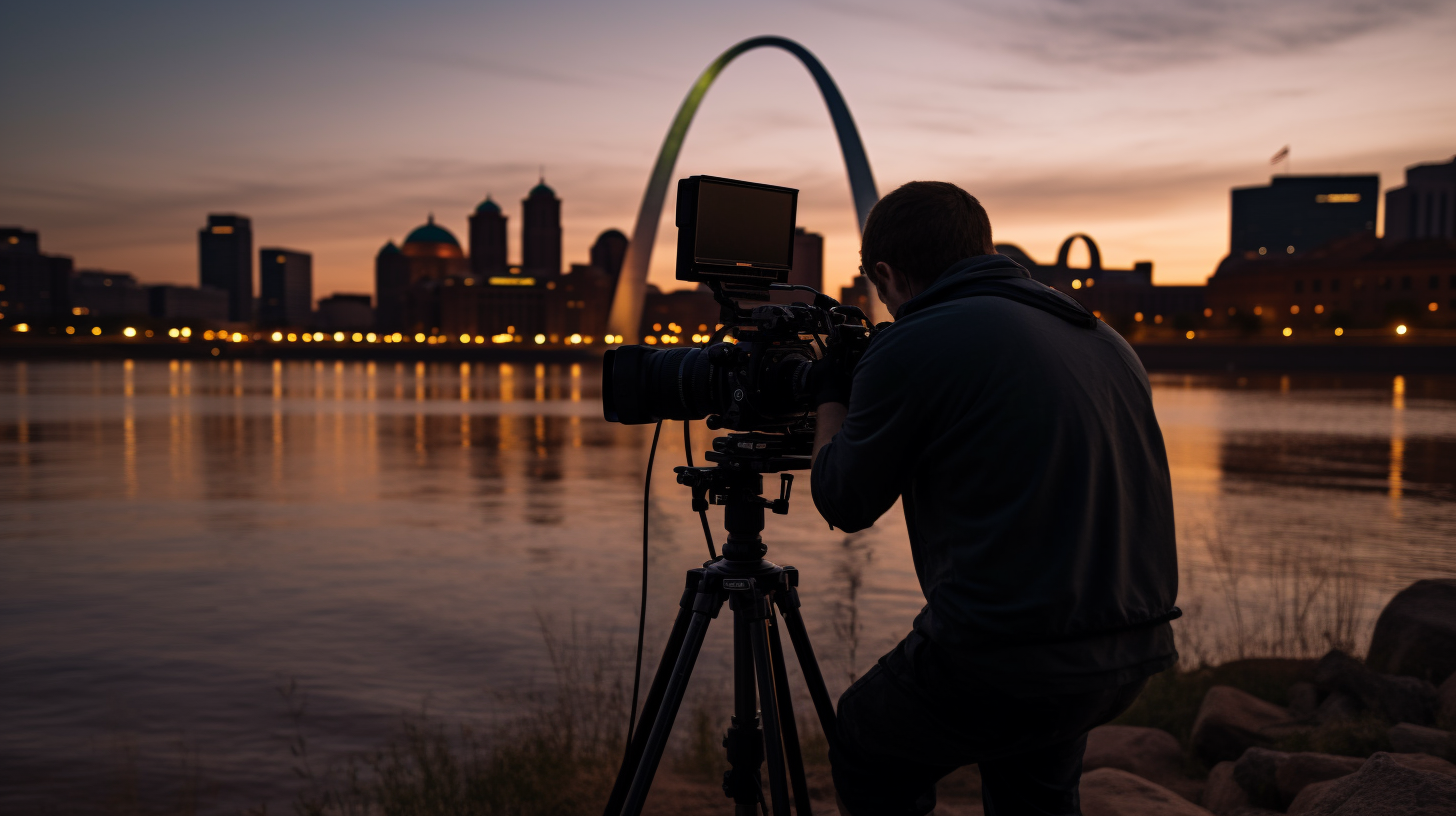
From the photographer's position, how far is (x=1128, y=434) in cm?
230

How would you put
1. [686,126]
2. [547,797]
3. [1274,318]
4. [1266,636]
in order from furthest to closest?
[1274,318] → [686,126] → [1266,636] → [547,797]

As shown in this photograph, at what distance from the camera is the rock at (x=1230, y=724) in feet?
17.1

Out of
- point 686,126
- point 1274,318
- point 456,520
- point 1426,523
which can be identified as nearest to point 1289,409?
point 1426,523

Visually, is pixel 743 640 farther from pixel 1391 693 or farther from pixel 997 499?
pixel 1391 693

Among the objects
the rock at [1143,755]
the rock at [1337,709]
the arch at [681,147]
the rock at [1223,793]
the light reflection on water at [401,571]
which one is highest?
the arch at [681,147]

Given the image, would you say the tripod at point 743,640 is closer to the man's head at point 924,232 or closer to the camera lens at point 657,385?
the camera lens at point 657,385

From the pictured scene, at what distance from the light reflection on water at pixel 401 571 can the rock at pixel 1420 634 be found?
104 centimetres

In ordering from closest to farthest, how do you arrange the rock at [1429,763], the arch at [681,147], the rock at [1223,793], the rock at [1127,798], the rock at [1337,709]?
the rock at [1429,763]
the rock at [1127,798]
the rock at [1223,793]
the rock at [1337,709]
the arch at [681,147]

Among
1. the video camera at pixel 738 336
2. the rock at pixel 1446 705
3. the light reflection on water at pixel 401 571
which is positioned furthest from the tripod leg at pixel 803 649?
the light reflection on water at pixel 401 571

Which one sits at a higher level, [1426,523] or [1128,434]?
[1128,434]

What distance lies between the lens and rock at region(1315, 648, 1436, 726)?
516 centimetres

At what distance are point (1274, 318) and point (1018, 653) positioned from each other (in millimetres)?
148521

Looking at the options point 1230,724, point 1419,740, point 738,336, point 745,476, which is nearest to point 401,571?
point 1230,724

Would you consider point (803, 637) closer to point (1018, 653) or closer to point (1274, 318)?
point (1018, 653)
